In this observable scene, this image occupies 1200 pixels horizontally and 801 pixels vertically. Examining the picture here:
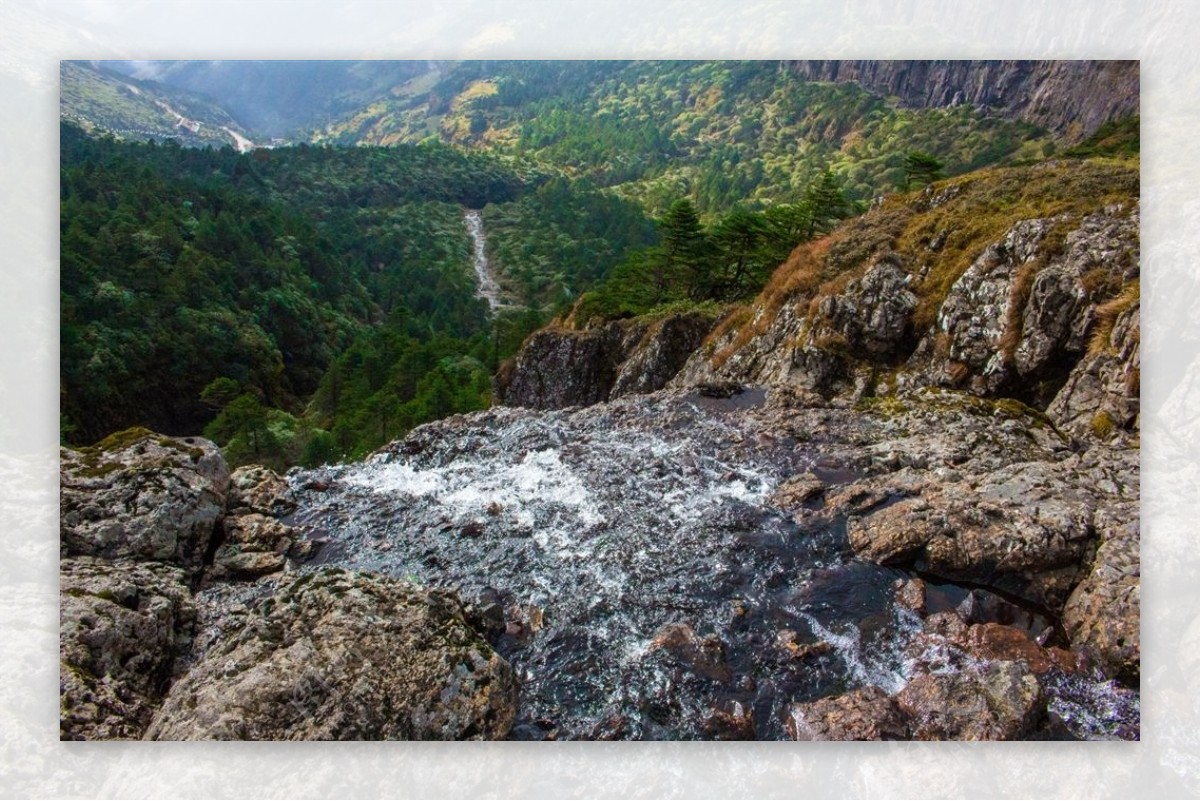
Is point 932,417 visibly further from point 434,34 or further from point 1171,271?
point 434,34

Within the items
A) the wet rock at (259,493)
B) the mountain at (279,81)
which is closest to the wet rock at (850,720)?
the wet rock at (259,493)

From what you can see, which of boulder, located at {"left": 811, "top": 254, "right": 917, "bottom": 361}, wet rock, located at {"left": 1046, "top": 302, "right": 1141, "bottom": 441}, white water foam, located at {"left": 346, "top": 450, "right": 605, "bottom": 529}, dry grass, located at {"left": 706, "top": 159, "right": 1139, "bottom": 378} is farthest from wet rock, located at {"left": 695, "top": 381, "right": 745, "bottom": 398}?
wet rock, located at {"left": 1046, "top": 302, "right": 1141, "bottom": 441}

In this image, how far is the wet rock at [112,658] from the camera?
23.7 ft

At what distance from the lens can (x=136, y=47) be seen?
988 centimetres

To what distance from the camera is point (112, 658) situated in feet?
24.0

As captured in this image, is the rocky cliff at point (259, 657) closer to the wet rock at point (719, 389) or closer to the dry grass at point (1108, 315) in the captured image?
the wet rock at point (719, 389)

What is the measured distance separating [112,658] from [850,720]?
7.90 m

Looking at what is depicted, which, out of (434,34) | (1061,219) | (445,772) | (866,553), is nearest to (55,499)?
(445,772)

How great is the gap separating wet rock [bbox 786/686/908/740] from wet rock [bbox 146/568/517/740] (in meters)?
3.05

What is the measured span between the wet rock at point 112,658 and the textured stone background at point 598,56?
0.89ft

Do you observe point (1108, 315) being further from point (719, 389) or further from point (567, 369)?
point (567, 369)

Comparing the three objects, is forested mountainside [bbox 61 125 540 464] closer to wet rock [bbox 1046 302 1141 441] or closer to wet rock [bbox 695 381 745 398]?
wet rock [bbox 695 381 745 398]

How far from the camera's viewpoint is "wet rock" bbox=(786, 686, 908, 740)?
7.03m

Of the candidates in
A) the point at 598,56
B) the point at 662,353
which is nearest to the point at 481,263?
the point at 662,353
